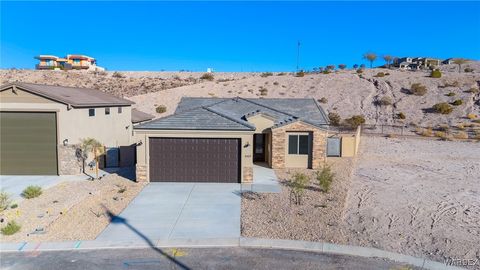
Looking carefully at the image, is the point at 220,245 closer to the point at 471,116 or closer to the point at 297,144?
the point at 297,144

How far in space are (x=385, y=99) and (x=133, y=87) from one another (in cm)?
4359

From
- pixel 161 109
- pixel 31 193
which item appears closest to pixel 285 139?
pixel 31 193

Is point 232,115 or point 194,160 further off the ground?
point 232,115

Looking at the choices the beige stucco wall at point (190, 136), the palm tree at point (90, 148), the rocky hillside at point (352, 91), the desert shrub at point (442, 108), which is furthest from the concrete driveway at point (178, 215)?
the desert shrub at point (442, 108)

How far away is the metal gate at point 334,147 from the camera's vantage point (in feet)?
85.6

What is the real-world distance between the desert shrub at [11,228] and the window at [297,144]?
14627 millimetres

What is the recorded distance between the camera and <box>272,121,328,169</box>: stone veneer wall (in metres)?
21.8

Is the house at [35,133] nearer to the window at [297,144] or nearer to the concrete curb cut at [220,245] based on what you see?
the concrete curb cut at [220,245]

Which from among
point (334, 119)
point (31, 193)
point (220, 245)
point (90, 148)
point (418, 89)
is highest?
point (418, 89)

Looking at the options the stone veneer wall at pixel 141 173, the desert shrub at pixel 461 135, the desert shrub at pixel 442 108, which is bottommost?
the stone veneer wall at pixel 141 173

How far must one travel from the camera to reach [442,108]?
4975 cm

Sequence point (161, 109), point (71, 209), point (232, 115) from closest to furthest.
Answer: point (71, 209)
point (232, 115)
point (161, 109)

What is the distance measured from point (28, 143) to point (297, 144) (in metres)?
14.6

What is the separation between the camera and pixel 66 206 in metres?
14.0
